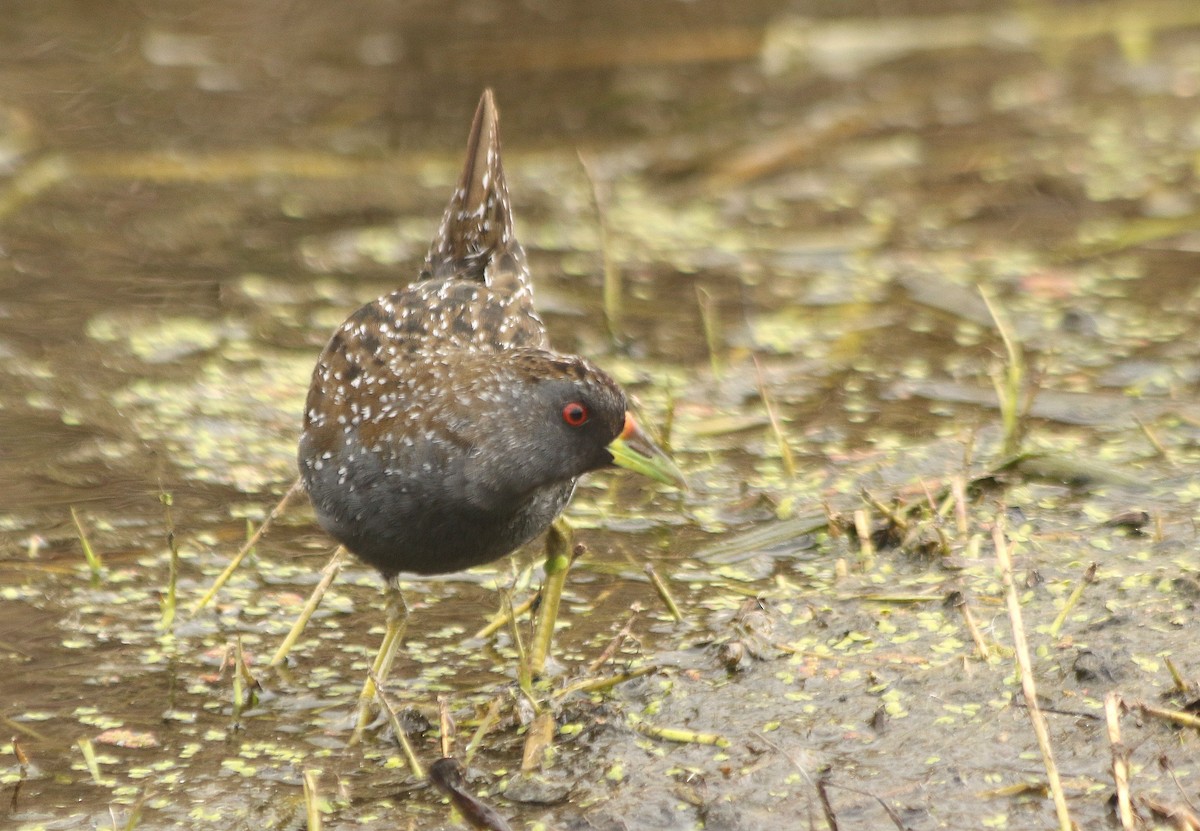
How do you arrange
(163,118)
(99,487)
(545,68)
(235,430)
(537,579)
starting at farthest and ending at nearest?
(545,68)
(163,118)
(235,430)
(99,487)
(537,579)

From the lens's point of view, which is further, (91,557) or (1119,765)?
(91,557)

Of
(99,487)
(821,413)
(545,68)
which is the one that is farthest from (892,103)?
(99,487)

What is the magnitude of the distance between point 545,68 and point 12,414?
4365 mm

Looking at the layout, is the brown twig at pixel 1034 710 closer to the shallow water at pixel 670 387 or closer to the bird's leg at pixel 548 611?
the shallow water at pixel 670 387

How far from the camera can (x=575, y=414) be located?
390 cm

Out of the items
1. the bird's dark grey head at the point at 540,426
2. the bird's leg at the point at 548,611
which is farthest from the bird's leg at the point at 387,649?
the bird's dark grey head at the point at 540,426

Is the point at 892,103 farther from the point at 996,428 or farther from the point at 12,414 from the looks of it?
the point at 12,414

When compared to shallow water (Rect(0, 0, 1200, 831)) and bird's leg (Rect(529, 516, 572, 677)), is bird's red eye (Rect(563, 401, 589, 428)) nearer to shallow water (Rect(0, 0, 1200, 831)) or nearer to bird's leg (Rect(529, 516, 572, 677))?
bird's leg (Rect(529, 516, 572, 677))

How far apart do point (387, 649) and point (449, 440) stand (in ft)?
2.20

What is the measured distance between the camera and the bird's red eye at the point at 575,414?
3.90 meters

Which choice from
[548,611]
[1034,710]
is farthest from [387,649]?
[1034,710]

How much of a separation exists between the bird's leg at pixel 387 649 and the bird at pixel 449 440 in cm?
1

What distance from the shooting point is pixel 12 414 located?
593 centimetres

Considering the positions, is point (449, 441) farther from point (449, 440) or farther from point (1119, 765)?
point (1119, 765)
